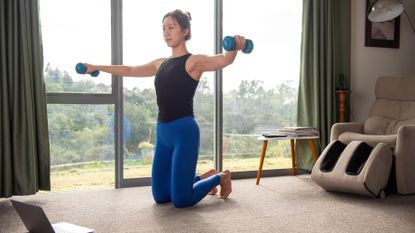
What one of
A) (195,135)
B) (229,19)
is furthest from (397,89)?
(195,135)

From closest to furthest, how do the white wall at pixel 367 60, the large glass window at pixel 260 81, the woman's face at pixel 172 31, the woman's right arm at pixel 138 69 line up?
the woman's face at pixel 172 31 < the woman's right arm at pixel 138 69 < the large glass window at pixel 260 81 < the white wall at pixel 367 60

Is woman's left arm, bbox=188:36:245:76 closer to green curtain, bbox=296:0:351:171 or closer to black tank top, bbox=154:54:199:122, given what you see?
black tank top, bbox=154:54:199:122

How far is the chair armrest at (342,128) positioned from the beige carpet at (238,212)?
0.50 m

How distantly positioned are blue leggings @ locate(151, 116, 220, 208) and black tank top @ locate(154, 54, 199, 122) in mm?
53

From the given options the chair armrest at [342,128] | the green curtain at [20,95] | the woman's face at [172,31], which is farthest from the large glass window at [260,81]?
the green curtain at [20,95]

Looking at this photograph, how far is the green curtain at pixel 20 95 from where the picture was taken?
290 centimetres

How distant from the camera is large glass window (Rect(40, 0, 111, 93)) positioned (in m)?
3.27

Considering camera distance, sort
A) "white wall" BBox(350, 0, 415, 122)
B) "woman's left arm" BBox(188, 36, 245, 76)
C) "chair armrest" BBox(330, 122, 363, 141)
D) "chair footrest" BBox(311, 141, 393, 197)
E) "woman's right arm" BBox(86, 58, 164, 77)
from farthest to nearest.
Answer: "white wall" BBox(350, 0, 415, 122) < "chair armrest" BBox(330, 122, 363, 141) < "woman's right arm" BBox(86, 58, 164, 77) < "chair footrest" BBox(311, 141, 393, 197) < "woman's left arm" BBox(188, 36, 245, 76)

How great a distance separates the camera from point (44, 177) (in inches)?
121

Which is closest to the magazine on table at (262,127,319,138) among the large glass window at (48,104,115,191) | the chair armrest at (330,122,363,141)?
the chair armrest at (330,122,363,141)

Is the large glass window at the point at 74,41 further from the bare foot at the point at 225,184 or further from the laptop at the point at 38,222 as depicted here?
the laptop at the point at 38,222

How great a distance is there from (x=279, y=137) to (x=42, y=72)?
1939 millimetres

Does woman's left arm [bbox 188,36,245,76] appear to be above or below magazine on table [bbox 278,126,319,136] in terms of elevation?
above

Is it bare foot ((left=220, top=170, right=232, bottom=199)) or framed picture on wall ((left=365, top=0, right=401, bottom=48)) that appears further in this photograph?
framed picture on wall ((left=365, top=0, right=401, bottom=48))
